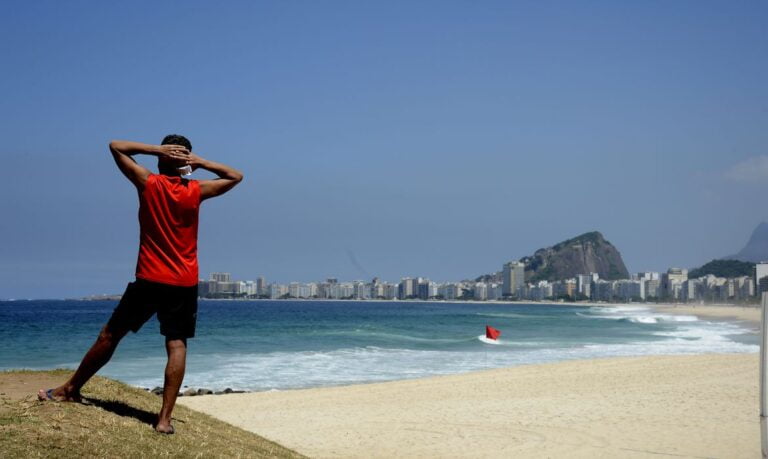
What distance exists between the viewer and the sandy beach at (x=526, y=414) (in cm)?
1159

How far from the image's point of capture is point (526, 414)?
48.1 ft

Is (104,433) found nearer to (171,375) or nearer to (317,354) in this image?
(171,375)

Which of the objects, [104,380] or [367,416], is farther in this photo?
[367,416]

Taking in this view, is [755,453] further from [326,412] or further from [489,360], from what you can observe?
[489,360]

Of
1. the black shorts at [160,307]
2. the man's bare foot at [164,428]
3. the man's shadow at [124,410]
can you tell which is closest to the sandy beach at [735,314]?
the man's shadow at [124,410]

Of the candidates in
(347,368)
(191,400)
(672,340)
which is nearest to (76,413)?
(191,400)

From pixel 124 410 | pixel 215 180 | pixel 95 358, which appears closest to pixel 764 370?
pixel 215 180

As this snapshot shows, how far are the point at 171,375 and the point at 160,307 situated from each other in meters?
0.46

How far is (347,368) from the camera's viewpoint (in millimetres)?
29281

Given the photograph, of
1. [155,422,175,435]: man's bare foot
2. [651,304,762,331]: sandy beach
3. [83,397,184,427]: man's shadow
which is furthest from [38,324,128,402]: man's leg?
[651,304,762,331]: sandy beach

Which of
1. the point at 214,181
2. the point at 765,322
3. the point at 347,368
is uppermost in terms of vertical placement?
the point at 214,181

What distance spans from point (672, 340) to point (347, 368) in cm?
2266

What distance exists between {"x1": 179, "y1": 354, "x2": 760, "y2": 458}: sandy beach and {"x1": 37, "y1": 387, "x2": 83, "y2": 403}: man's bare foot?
238 inches

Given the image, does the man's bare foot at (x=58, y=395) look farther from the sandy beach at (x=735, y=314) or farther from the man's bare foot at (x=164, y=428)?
the sandy beach at (x=735, y=314)
